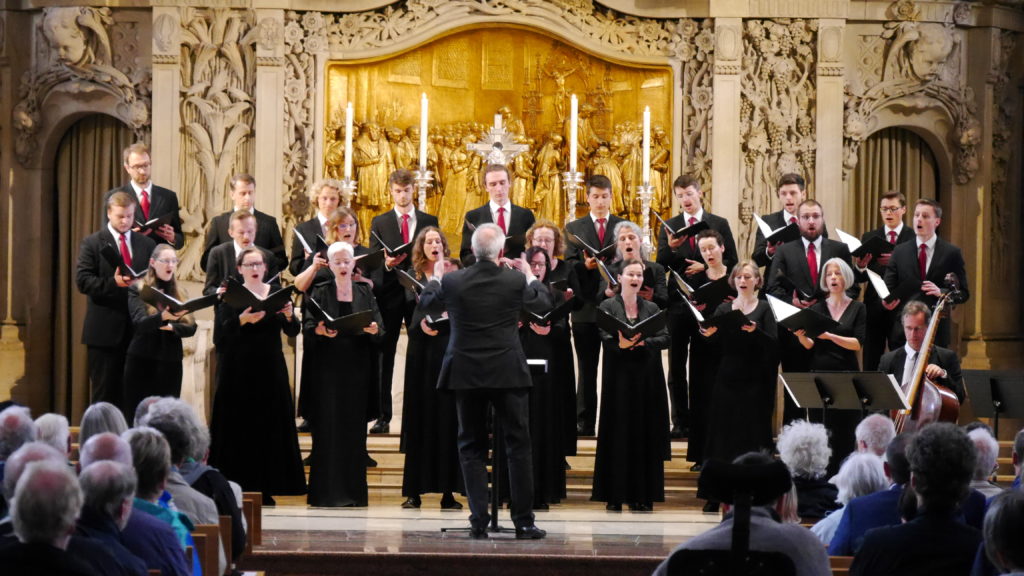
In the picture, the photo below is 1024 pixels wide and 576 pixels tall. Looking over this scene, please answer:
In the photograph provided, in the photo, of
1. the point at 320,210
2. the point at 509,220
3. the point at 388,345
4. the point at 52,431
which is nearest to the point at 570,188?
the point at 509,220

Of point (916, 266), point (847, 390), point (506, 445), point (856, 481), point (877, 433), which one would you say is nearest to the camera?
point (856, 481)

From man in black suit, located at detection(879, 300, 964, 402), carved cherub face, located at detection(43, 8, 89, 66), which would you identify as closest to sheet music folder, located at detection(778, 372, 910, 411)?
man in black suit, located at detection(879, 300, 964, 402)

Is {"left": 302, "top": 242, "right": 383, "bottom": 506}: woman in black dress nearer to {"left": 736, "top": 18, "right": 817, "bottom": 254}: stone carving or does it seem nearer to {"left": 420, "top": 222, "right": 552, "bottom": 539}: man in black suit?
{"left": 420, "top": 222, "right": 552, "bottom": 539}: man in black suit

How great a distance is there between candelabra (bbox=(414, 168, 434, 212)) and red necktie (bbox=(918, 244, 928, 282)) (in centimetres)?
327

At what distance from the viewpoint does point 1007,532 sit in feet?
11.9

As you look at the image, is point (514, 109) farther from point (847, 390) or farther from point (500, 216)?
point (847, 390)

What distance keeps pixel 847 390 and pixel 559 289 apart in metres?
1.81

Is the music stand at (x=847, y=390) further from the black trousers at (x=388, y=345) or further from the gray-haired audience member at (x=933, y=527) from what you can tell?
the gray-haired audience member at (x=933, y=527)

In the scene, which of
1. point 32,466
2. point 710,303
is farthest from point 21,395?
point 32,466

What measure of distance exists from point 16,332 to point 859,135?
21.5 ft

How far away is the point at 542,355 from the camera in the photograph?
847 centimetres

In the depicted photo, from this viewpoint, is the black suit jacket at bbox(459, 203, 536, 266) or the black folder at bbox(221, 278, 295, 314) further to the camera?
the black suit jacket at bbox(459, 203, 536, 266)

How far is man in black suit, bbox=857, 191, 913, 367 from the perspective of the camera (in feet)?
31.1

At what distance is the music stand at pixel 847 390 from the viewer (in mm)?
7395
